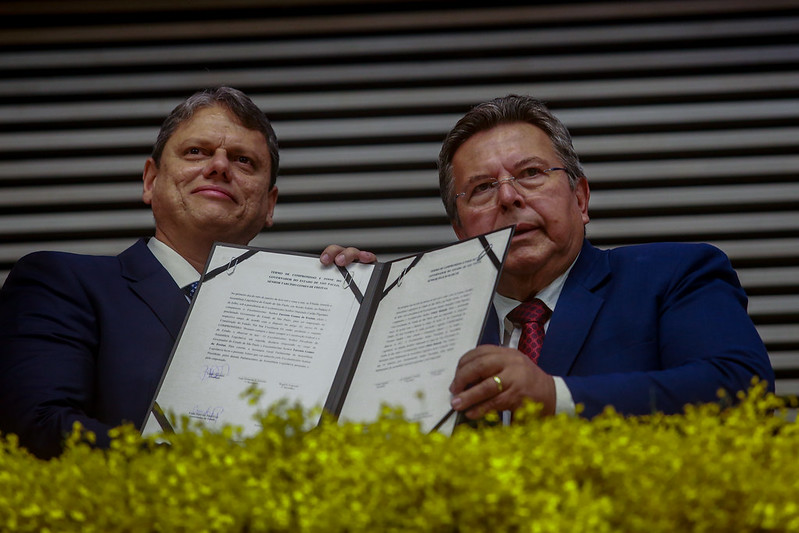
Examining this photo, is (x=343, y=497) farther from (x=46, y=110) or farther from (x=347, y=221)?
(x=46, y=110)

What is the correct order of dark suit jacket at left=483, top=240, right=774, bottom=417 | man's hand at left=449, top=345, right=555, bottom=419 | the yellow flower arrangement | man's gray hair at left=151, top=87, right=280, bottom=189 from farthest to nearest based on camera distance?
man's gray hair at left=151, top=87, right=280, bottom=189 → dark suit jacket at left=483, top=240, right=774, bottom=417 → man's hand at left=449, top=345, right=555, bottom=419 → the yellow flower arrangement

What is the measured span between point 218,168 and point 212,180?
0.05 meters

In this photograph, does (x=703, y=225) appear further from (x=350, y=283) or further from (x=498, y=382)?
(x=498, y=382)

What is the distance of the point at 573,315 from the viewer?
2.76 meters

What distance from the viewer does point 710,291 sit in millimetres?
2750

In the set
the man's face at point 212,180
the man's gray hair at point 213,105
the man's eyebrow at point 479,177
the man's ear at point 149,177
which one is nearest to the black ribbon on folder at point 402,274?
the man's eyebrow at point 479,177

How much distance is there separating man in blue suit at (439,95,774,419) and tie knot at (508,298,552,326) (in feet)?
0.04

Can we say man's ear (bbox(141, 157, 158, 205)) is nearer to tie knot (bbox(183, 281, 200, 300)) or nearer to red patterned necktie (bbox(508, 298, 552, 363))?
tie knot (bbox(183, 281, 200, 300))

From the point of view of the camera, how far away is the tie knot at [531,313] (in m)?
2.85

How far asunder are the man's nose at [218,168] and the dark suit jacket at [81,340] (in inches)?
14.7

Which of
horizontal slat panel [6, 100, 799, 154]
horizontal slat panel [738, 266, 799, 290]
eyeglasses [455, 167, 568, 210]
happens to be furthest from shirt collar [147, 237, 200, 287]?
horizontal slat panel [738, 266, 799, 290]

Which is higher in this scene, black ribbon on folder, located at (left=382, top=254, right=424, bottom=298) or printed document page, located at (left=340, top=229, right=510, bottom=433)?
black ribbon on folder, located at (left=382, top=254, right=424, bottom=298)

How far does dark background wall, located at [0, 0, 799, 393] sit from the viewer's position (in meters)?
4.82

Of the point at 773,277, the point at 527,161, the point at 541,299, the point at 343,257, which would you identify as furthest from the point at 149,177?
the point at 773,277
